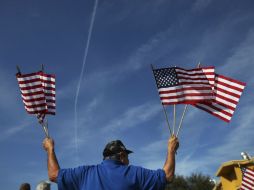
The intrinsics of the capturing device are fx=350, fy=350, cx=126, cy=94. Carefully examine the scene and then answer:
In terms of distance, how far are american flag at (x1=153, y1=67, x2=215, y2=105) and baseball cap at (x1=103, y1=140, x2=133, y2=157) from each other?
3766 mm

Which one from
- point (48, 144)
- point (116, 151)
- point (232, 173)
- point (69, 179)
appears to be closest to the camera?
point (69, 179)

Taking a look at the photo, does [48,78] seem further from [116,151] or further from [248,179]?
[248,179]

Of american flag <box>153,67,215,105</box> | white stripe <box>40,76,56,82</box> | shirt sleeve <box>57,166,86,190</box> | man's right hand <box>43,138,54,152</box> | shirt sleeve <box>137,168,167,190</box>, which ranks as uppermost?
white stripe <box>40,76,56,82</box>

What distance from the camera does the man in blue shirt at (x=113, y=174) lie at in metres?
3.52

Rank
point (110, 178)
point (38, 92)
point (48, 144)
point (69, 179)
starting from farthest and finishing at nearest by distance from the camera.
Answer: point (38, 92) → point (48, 144) → point (69, 179) → point (110, 178)

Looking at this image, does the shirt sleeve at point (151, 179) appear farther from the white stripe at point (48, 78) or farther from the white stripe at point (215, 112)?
the white stripe at point (48, 78)

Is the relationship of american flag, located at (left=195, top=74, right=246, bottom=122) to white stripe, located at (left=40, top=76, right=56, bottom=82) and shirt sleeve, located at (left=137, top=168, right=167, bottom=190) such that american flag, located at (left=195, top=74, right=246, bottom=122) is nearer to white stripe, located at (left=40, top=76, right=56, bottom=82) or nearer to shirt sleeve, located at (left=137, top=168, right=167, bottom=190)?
white stripe, located at (left=40, top=76, right=56, bottom=82)

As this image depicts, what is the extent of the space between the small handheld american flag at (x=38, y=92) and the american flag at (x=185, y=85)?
2.35 meters

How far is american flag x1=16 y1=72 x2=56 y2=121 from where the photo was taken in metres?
7.31

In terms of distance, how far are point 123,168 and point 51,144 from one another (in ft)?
3.20

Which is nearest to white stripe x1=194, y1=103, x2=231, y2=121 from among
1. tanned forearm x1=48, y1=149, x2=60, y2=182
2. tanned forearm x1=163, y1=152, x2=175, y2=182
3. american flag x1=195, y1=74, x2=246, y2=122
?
american flag x1=195, y1=74, x2=246, y2=122

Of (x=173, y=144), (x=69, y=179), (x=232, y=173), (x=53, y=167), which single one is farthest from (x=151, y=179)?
(x=232, y=173)

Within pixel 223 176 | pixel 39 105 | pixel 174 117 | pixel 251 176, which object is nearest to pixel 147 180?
pixel 174 117

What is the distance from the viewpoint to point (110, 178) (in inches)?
139
